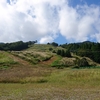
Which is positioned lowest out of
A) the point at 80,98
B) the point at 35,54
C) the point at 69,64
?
the point at 80,98

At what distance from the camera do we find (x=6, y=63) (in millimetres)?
92188

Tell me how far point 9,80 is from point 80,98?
2549 centimetres

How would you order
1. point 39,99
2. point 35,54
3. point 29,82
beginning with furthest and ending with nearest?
point 35,54 → point 29,82 → point 39,99

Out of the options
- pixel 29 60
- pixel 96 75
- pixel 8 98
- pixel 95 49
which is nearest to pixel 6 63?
pixel 29 60

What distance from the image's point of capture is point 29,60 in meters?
105

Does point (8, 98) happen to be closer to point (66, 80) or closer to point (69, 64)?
point (66, 80)

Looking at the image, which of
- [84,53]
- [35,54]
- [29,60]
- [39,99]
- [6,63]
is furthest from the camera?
[84,53]

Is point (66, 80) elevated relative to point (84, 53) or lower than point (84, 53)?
lower

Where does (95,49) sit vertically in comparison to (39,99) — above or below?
above

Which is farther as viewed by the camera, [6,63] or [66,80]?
[6,63]

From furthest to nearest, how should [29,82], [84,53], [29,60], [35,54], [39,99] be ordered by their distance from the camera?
[84,53], [35,54], [29,60], [29,82], [39,99]

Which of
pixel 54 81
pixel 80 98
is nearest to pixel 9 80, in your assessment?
pixel 54 81

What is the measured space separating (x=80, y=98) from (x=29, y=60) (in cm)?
7976

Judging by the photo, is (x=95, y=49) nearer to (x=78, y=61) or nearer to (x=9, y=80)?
(x=78, y=61)
